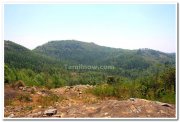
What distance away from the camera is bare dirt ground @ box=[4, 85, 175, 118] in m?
9.09

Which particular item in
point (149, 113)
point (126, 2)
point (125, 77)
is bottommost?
point (149, 113)

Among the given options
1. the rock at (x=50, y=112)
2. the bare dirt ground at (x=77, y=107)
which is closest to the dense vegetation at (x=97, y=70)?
the bare dirt ground at (x=77, y=107)

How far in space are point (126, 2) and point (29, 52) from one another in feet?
7.17

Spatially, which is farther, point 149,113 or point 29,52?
point 29,52

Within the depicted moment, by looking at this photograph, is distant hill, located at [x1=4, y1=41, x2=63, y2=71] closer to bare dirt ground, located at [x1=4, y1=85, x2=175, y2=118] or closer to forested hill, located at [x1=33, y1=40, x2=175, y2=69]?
forested hill, located at [x1=33, y1=40, x2=175, y2=69]

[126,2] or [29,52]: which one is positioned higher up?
[126,2]

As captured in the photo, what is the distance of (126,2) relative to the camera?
9391 mm

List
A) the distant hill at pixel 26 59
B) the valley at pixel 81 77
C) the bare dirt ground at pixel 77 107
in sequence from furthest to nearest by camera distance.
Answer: the distant hill at pixel 26 59, the valley at pixel 81 77, the bare dirt ground at pixel 77 107

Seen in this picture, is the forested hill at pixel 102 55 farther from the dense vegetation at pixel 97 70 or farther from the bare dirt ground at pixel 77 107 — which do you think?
the bare dirt ground at pixel 77 107

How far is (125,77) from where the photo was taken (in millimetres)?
9852

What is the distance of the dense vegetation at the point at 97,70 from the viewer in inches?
381

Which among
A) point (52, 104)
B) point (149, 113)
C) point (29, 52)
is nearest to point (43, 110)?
point (52, 104)

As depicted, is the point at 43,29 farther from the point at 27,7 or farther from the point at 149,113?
the point at 149,113

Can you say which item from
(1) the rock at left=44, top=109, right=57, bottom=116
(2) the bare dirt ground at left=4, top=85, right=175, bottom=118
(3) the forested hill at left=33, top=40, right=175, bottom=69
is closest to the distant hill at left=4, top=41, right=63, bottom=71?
(3) the forested hill at left=33, top=40, right=175, bottom=69
